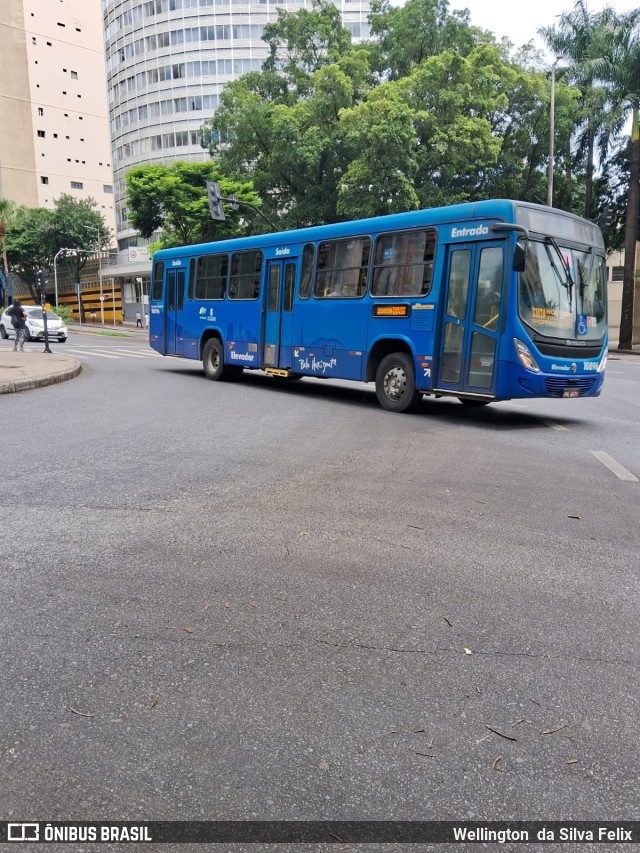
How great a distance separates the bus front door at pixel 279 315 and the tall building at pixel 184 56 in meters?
61.5

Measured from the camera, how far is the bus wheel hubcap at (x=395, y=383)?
1114 centimetres

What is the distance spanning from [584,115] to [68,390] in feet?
92.9

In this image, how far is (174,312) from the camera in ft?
57.3

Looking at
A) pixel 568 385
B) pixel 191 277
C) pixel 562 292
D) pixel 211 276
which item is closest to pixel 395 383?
pixel 568 385

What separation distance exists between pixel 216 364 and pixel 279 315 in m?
2.91

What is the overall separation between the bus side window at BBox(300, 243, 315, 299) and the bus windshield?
4.64m

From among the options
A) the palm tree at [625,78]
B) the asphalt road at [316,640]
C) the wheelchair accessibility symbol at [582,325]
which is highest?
the palm tree at [625,78]

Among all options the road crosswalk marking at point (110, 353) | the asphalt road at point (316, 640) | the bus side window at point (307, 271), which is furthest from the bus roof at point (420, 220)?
the road crosswalk marking at point (110, 353)

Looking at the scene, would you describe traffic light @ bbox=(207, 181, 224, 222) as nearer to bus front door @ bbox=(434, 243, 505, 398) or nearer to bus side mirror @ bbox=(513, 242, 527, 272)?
bus front door @ bbox=(434, 243, 505, 398)

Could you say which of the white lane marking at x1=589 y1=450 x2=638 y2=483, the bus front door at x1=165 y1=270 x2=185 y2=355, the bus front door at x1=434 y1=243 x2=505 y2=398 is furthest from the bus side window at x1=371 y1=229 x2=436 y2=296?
the bus front door at x1=165 y1=270 x2=185 y2=355

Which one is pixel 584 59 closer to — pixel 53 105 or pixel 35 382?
pixel 35 382

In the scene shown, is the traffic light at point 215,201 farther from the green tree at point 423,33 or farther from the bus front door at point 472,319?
the bus front door at point 472,319

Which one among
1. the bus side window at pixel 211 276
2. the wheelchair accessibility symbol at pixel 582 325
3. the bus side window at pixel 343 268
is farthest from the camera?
the bus side window at pixel 211 276

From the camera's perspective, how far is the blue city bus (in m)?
9.69
